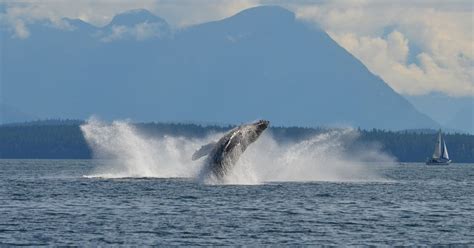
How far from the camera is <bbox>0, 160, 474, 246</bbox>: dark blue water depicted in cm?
5906

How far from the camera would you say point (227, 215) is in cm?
7088

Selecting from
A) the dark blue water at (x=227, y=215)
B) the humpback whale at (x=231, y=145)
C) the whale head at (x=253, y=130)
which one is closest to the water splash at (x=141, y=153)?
the dark blue water at (x=227, y=215)

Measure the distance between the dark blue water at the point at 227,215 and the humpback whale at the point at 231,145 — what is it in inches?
101

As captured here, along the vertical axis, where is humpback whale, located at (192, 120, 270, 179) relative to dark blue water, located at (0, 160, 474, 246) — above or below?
above

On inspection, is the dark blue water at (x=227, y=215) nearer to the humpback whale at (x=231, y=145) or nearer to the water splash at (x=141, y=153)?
the humpback whale at (x=231, y=145)

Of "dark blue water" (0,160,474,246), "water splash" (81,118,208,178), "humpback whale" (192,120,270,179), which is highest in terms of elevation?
"water splash" (81,118,208,178)

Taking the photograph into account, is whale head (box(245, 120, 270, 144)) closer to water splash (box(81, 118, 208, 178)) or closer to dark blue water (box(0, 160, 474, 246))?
dark blue water (box(0, 160, 474, 246))

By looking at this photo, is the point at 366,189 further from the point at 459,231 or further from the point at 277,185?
the point at 459,231

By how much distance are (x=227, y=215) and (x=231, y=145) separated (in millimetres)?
18152

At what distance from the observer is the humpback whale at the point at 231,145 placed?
88.4 m

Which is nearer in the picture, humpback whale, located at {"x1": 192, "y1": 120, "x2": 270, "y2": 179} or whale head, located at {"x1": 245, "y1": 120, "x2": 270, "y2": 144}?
humpback whale, located at {"x1": 192, "y1": 120, "x2": 270, "y2": 179}

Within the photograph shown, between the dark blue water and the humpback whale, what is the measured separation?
2.56 metres

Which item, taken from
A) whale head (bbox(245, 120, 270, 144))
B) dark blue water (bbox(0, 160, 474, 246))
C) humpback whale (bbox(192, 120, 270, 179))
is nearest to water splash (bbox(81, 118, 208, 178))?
dark blue water (bbox(0, 160, 474, 246))

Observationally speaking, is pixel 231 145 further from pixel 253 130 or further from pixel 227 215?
pixel 227 215
